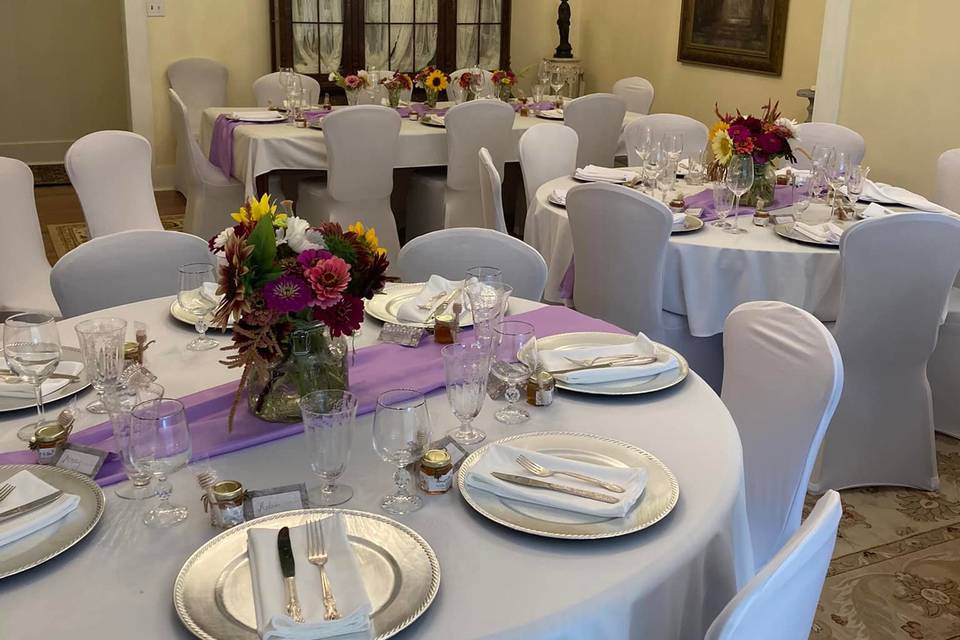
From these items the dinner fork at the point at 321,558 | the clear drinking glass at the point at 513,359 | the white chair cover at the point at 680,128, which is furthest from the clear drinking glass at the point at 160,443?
the white chair cover at the point at 680,128

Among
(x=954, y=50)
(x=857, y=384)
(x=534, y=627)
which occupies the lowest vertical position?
(x=857, y=384)

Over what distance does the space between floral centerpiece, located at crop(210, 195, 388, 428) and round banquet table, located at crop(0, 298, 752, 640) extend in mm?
109

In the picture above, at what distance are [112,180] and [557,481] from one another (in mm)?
2785

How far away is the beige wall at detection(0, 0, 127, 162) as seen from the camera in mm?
7539

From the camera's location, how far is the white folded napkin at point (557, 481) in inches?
56.0

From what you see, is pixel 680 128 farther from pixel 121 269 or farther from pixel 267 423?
pixel 267 423

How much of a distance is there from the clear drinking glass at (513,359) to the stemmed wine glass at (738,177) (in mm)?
1600

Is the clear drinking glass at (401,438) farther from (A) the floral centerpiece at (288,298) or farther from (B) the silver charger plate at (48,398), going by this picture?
(B) the silver charger plate at (48,398)

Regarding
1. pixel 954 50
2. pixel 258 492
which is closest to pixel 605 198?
pixel 258 492

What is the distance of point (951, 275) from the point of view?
9.53ft

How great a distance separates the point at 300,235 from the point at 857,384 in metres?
2.06

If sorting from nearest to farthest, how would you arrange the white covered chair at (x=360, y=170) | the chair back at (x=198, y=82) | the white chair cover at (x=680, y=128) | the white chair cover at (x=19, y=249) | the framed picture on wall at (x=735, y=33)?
the white chair cover at (x=19, y=249), the white covered chair at (x=360, y=170), the white chair cover at (x=680, y=128), the framed picture on wall at (x=735, y=33), the chair back at (x=198, y=82)

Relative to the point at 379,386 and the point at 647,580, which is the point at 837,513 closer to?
the point at 647,580

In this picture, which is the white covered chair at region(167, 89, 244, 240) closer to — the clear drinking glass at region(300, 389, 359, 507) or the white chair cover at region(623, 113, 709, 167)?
the white chair cover at region(623, 113, 709, 167)
